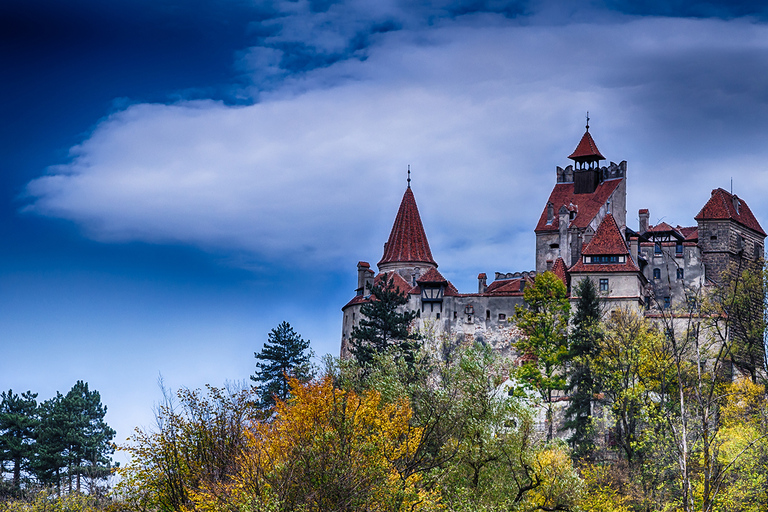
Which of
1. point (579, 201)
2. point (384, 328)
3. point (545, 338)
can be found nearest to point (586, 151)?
point (579, 201)

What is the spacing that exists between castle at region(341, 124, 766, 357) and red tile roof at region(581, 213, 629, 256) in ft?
0.24

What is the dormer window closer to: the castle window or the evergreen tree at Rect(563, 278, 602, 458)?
the castle window

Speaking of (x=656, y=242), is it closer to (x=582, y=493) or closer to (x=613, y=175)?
(x=613, y=175)

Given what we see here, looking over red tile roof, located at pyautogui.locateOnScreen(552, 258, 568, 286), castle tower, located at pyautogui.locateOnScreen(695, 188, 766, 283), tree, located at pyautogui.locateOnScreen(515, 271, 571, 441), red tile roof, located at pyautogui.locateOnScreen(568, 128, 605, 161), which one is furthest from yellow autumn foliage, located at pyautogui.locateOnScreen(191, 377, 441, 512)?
red tile roof, located at pyautogui.locateOnScreen(568, 128, 605, 161)

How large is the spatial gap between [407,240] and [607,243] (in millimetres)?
18925

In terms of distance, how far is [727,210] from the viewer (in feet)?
253

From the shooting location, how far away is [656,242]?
76.8m

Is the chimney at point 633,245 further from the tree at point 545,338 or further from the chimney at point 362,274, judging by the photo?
the chimney at point 362,274

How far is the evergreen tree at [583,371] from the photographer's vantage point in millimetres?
52747

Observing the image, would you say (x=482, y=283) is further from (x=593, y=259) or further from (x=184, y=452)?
(x=184, y=452)

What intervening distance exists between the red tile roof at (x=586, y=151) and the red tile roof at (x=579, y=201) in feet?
9.36

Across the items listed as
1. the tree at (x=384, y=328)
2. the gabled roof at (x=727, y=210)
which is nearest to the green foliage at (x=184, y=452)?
the tree at (x=384, y=328)

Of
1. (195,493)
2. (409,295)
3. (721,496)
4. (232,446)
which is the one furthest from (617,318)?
(195,493)

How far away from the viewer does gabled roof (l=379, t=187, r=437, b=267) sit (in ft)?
275
